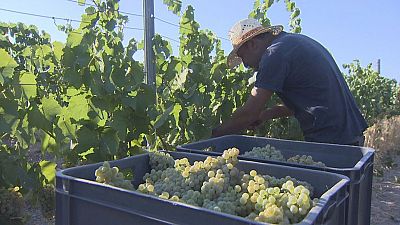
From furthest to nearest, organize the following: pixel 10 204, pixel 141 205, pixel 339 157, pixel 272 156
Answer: pixel 10 204, pixel 339 157, pixel 272 156, pixel 141 205

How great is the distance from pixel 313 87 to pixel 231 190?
131cm

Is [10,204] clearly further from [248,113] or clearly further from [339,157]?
[339,157]

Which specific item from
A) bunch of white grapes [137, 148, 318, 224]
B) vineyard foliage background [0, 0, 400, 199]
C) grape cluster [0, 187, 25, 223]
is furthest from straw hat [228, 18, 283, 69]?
grape cluster [0, 187, 25, 223]

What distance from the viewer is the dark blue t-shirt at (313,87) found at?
2.36 metres

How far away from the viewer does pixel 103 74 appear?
243 centimetres

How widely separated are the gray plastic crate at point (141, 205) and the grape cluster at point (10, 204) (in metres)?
1.13

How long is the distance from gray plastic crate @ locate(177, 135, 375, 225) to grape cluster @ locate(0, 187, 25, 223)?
1.06m

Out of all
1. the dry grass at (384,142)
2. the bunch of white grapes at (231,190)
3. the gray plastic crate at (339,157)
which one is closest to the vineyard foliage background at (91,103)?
the gray plastic crate at (339,157)

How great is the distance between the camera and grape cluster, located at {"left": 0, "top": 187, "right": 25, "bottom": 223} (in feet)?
7.60

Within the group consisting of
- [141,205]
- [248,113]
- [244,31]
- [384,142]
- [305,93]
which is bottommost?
[384,142]

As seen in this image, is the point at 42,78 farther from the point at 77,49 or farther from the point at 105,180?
the point at 105,180

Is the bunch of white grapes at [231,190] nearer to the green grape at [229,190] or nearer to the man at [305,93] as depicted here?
the green grape at [229,190]

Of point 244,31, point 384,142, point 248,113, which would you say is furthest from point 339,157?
point 384,142

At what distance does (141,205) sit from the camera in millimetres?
1104
